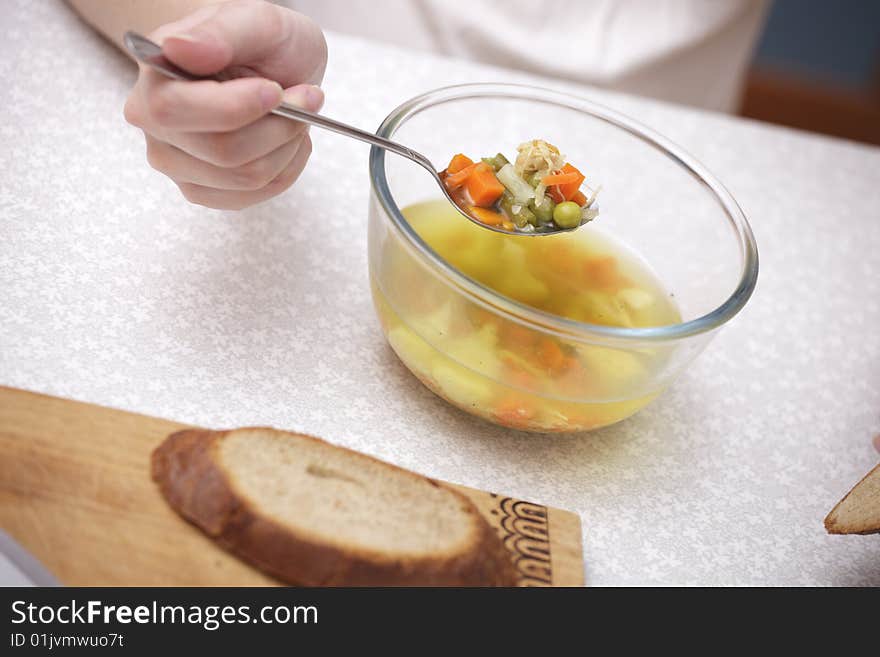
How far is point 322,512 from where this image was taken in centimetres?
91

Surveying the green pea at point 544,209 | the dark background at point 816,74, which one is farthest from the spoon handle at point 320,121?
the dark background at point 816,74

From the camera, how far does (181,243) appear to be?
1.31 metres

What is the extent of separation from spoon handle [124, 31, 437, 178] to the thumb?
1 cm

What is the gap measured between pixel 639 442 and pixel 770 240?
2.28ft

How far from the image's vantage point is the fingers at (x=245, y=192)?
3.77 ft

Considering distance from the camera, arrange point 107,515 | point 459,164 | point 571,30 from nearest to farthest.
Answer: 1. point 107,515
2. point 459,164
3. point 571,30

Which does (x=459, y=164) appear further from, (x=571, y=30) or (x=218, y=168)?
(x=571, y=30)

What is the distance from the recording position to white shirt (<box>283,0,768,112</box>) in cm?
204

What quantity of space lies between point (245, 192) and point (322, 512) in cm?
49

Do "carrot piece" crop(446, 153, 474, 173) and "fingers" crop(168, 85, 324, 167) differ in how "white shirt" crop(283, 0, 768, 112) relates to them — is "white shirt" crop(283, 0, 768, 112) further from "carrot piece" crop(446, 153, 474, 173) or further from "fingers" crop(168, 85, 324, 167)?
"fingers" crop(168, 85, 324, 167)

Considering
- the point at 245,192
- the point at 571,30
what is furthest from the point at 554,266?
the point at 571,30

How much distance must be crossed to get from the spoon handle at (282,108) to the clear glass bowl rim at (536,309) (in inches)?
1.2

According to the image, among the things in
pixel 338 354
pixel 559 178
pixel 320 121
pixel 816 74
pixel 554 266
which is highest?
pixel 320 121

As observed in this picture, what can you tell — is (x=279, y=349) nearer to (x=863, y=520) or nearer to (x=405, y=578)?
(x=405, y=578)
